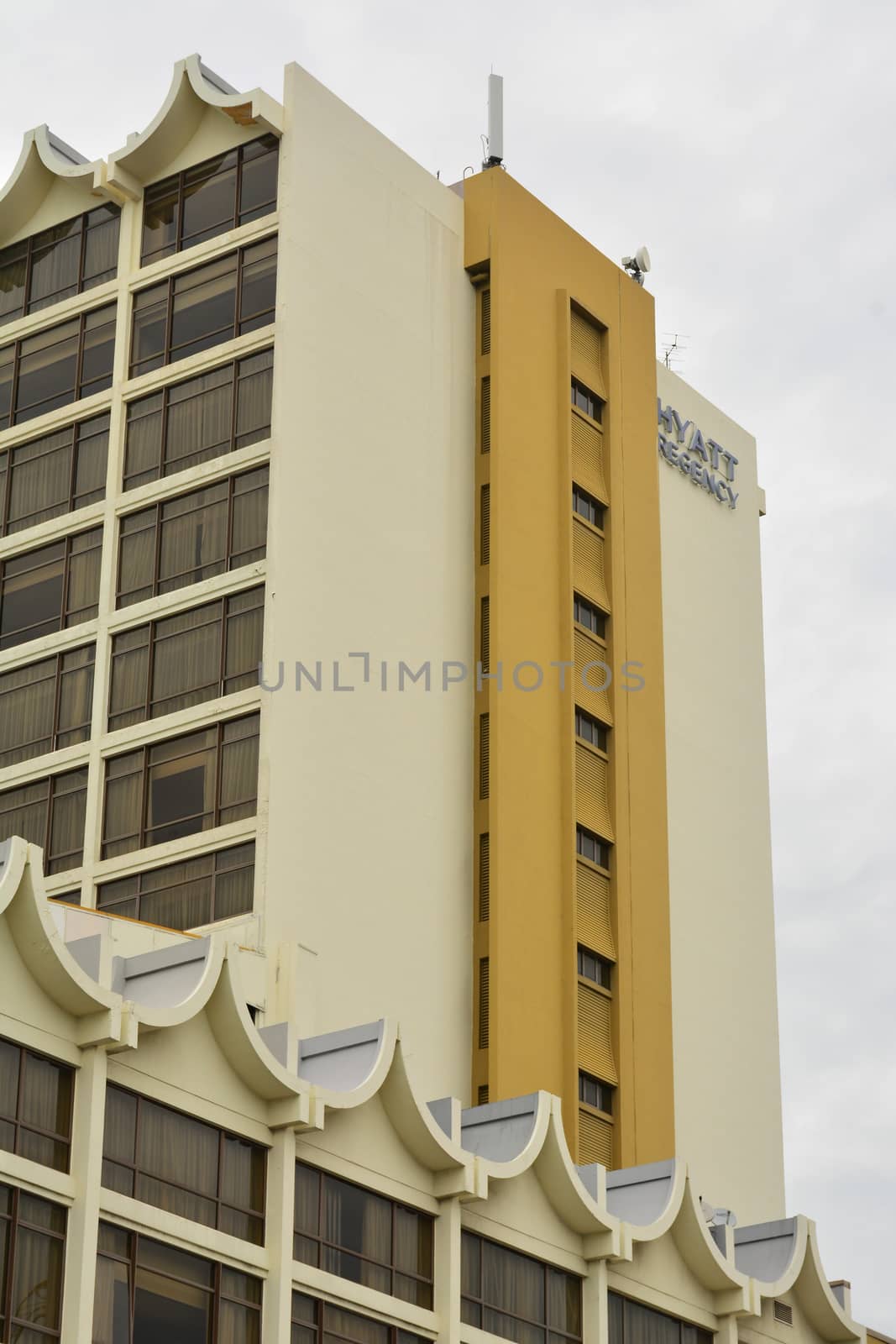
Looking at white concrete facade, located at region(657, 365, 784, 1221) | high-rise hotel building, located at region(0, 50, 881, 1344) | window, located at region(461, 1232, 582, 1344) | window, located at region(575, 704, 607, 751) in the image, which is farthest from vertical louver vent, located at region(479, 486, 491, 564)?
window, located at region(461, 1232, 582, 1344)

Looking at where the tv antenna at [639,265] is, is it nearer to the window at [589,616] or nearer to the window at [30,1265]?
the window at [589,616]

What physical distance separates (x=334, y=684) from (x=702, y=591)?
2057 centimetres

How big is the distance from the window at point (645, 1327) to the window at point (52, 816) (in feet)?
60.0

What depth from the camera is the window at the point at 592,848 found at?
64875 mm

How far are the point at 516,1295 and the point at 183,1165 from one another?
31.0 feet

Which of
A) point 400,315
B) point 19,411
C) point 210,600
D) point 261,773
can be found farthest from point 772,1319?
point 19,411

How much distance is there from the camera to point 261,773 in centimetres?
5669

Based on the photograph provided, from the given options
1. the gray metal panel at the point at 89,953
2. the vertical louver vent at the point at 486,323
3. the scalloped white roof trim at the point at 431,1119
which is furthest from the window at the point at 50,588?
the gray metal panel at the point at 89,953

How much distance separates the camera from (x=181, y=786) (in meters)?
58.8

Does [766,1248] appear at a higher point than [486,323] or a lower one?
lower

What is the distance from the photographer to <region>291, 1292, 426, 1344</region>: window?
140 ft

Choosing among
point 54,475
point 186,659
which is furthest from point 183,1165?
point 54,475

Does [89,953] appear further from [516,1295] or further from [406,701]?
[406,701]

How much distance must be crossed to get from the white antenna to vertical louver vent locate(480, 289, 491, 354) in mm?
5249
